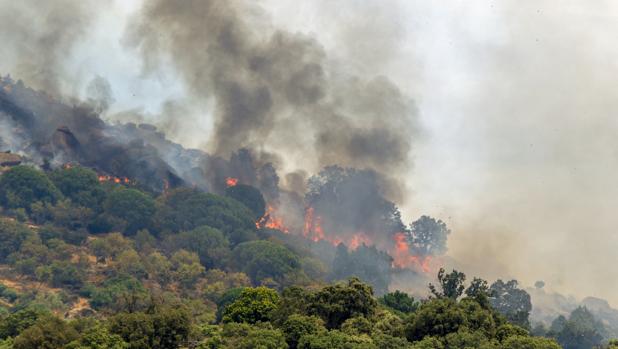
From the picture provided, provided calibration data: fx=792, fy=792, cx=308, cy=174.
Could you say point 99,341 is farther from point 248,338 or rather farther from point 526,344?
point 526,344

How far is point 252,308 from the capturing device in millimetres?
136000

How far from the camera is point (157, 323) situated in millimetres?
112500

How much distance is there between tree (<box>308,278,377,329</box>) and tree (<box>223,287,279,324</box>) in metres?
9.59

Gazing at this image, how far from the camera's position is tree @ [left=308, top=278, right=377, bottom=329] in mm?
126938

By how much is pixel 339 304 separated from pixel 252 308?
56.4 feet

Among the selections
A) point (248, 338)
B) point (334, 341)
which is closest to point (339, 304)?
point (334, 341)

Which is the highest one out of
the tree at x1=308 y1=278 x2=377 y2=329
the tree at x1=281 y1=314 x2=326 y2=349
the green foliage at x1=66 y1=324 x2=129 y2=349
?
the tree at x1=308 y1=278 x2=377 y2=329

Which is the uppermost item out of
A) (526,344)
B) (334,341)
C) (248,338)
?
(526,344)

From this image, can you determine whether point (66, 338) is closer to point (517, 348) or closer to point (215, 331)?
point (215, 331)

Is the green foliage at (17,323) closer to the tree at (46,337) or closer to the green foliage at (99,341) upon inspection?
the tree at (46,337)

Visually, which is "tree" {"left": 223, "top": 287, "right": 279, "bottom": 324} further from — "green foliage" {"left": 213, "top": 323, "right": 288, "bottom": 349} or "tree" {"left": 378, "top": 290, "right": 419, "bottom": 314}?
"tree" {"left": 378, "top": 290, "right": 419, "bottom": 314}

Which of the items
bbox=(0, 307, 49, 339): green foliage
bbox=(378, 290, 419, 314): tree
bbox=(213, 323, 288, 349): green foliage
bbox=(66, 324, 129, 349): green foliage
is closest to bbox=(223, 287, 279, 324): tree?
bbox=(213, 323, 288, 349): green foliage

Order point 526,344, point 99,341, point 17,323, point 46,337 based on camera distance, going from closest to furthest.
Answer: point 526,344, point 99,341, point 46,337, point 17,323

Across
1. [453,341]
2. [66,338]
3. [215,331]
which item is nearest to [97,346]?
[66,338]
